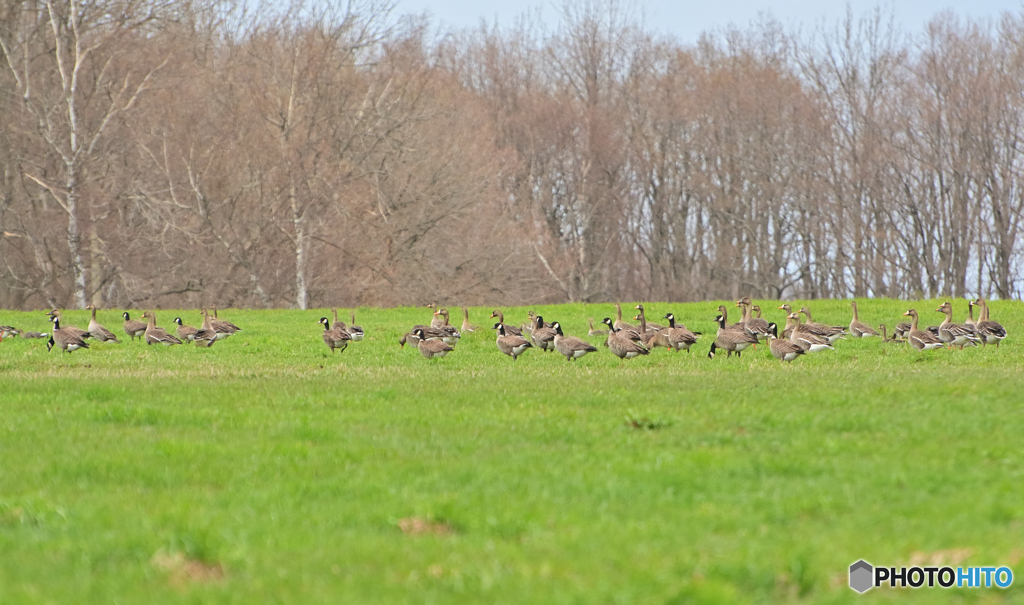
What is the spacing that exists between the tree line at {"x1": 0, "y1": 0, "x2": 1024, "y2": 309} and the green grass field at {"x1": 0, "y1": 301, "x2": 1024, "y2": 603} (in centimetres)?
3381

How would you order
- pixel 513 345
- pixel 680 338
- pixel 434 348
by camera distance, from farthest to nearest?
pixel 680 338, pixel 513 345, pixel 434 348

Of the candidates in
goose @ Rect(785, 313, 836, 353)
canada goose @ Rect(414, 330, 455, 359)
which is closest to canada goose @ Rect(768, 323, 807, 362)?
goose @ Rect(785, 313, 836, 353)

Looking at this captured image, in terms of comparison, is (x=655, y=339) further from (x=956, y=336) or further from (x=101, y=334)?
(x=101, y=334)

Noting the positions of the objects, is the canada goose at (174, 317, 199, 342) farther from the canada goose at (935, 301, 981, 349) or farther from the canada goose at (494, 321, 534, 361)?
the canada goose at (935, 301, 981, 349)

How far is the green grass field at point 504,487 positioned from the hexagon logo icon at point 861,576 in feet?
0.21

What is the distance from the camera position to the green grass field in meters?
5.84

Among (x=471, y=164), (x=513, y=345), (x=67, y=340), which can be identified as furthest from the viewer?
(x=471, y=164)

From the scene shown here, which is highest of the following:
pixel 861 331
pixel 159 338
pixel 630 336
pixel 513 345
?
pixel 630 336

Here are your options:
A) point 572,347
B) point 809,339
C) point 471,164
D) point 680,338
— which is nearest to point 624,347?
point 572,347

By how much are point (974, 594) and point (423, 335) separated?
1908 cm

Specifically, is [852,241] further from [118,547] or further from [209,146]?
[118,547]

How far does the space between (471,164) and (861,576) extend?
2008 inches

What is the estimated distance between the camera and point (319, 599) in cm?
544

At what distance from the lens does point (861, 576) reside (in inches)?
233
